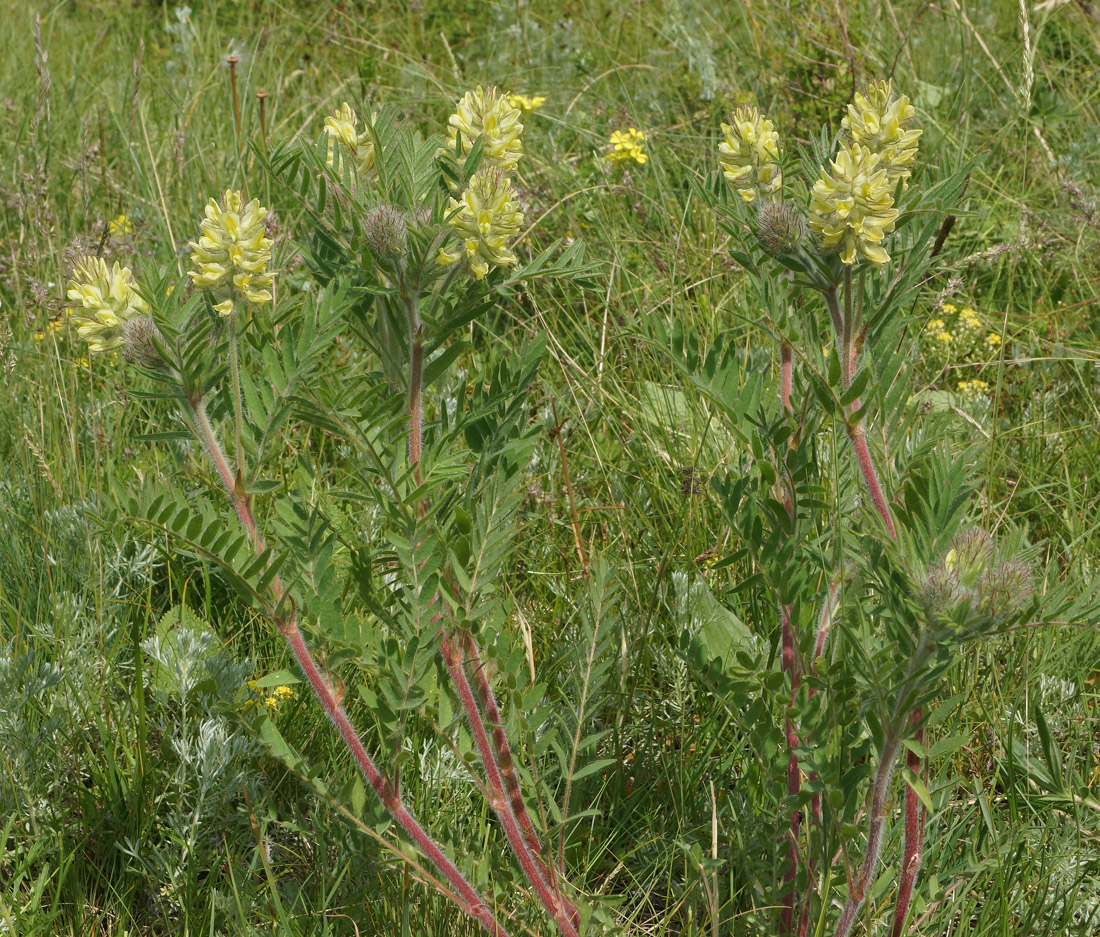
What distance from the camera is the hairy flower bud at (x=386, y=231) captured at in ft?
4.23

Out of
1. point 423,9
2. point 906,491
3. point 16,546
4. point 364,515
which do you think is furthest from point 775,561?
point 423,9

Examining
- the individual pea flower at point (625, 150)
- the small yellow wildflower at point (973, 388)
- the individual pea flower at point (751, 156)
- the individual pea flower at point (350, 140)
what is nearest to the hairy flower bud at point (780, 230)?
the individual pea flower at point (751, 156)

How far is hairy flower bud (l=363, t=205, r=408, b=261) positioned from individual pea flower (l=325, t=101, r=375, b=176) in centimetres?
15

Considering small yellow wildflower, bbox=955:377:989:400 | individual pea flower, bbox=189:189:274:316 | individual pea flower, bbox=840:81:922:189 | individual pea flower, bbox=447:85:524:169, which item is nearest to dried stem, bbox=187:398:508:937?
individual pea flower, bbox=189:189:274:316

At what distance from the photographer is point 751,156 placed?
1.44 m

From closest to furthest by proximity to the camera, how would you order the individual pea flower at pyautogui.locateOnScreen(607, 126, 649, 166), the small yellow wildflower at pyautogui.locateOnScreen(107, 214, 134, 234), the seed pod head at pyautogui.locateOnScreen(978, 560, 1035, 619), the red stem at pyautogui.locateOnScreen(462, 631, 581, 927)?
the seed pod head at pyautogui.locateOnScreen(978, 560, 1035, 619) < the red stem at pyautogui.locateOnScreen(462, 631, 581, 927) < the small yellow wildflower at pyautogui.locateOnScreen(107, 214, 134, 234) < the individual pea flower at pyautogui.locateOnScreen(607, 126, 649, 166)

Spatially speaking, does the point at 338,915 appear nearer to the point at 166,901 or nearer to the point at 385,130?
the point at 166,901

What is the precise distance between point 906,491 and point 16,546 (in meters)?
1.77

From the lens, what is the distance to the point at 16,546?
2.26 metres

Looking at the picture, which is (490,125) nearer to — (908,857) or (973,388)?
(908,857)

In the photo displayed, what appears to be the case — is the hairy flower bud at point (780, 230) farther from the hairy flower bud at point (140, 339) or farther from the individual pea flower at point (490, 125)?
the hairy flower bud at point (140, 339)

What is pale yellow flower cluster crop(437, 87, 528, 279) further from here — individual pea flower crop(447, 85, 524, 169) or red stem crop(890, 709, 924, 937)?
red stem crop(890, 709, 924, 937)

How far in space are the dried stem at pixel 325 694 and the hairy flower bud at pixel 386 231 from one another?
28 cm

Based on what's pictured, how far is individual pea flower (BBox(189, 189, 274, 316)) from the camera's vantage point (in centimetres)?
128
